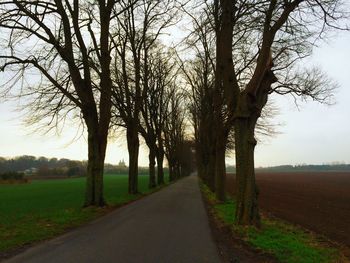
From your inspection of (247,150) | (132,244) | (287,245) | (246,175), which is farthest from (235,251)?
(247,150)

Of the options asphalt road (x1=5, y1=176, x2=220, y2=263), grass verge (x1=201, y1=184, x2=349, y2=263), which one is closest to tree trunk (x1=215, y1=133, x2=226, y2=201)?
asphalt road (x1=5, y1=176, x2=220, y2=263)

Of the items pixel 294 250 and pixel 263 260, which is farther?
pixel 294 250

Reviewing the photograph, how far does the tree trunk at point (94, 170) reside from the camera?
22.8 metres

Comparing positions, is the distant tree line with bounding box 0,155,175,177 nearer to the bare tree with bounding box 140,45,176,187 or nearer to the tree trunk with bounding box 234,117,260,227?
the bare tree with bounding box 140,45,176,187

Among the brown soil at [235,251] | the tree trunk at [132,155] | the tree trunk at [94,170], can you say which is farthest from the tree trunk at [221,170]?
the brown soil at [235,251]

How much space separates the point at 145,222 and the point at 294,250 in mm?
6283

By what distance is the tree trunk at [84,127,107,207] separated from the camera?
74.7ft

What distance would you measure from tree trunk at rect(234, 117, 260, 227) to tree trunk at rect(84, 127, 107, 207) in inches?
351

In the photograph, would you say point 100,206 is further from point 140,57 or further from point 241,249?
point 140,57

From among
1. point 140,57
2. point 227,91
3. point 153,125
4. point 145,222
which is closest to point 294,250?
point 145,222

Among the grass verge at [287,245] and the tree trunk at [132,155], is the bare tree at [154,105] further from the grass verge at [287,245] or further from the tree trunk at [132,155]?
the grass verge at [287,245]

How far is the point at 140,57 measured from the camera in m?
34.4

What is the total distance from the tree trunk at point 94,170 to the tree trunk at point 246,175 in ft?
29.2

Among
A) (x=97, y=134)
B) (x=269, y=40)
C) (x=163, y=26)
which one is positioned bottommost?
(x=97, y=134)
